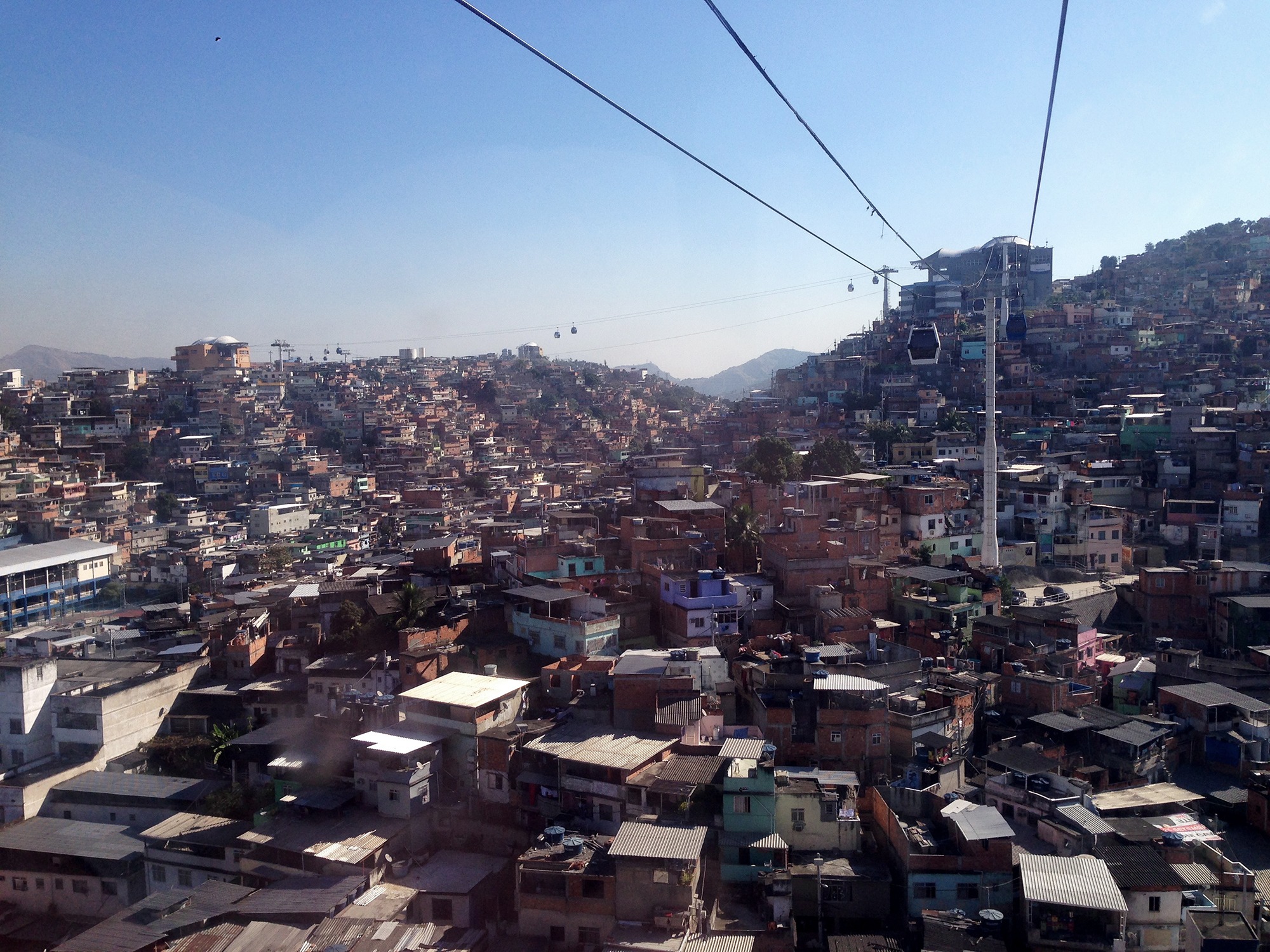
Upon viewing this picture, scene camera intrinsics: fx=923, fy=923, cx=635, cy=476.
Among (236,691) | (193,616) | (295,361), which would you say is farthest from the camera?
(295,361)

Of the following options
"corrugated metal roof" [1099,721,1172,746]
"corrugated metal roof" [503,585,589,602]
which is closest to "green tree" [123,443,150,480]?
"corrugated metal roof" [503,585,589,602]

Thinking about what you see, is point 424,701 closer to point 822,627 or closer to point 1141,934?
point 822,627

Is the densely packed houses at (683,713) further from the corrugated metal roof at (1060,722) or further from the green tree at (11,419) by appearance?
the green tree at (11,419)

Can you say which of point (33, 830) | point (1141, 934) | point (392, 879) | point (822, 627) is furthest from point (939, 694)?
point (33, 830)

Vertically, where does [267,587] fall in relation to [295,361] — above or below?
below

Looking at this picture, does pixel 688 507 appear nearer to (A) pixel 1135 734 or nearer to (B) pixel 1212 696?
(A) pixel 1135 734

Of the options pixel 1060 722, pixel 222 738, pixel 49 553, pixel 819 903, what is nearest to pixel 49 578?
pixel 49 553

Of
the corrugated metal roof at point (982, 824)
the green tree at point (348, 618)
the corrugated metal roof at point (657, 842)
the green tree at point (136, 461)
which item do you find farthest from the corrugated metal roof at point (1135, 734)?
the green tree at point (136, 461)

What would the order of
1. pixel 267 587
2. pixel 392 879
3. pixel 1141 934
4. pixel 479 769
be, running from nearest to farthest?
pixel 1141 934
pixel 392 879
pixel 479 769
pixel 267 587
